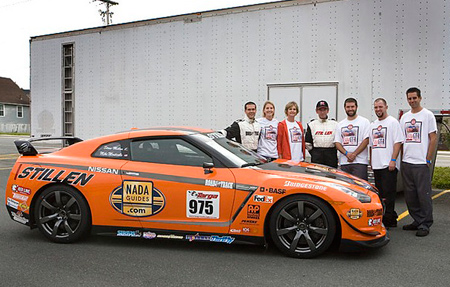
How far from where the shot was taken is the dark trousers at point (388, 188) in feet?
17.9

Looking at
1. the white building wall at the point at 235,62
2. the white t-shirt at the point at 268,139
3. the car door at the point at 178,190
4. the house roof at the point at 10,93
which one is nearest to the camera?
the car door at the point at 178,190

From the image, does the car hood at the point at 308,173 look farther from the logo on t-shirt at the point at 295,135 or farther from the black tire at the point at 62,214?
the black tire at the point at 62,214

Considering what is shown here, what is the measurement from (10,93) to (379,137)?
55.0 metres

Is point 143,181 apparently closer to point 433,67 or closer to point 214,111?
point 214,111

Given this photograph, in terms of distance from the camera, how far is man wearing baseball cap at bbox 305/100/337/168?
600cm

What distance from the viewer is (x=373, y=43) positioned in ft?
23.1

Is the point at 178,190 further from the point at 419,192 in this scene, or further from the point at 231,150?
the point at 419,192

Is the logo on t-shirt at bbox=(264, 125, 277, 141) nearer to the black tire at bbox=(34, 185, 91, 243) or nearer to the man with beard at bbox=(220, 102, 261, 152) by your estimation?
the man with beard at bbox=(220, 102, 261, 152)

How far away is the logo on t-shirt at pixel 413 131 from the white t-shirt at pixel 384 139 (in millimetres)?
70

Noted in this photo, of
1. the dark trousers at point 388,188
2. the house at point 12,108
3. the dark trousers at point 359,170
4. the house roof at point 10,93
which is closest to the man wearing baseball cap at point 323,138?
the dark trousers at point 359,170

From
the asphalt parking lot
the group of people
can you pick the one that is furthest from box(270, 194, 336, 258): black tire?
the group of people

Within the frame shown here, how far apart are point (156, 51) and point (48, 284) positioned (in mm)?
6524

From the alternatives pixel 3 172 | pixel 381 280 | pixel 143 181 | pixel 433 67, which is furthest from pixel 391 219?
pixel 3 172

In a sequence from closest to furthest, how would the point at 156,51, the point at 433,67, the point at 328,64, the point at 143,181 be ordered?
the point at 143,181 → the point at 433,67 → the point at 328,64 → the point at 156,51
